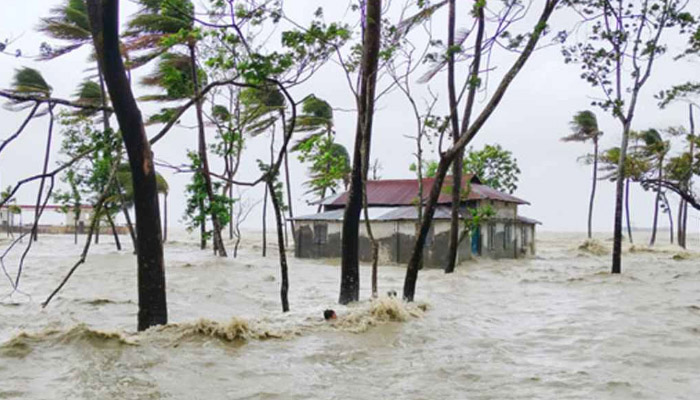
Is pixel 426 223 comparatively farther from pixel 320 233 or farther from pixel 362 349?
pixel 320 233

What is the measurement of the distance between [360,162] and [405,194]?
19.7m

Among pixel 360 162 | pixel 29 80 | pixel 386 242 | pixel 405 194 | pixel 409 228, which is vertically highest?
pixel 29 80

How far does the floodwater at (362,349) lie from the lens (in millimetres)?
5418

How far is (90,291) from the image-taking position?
13805mm

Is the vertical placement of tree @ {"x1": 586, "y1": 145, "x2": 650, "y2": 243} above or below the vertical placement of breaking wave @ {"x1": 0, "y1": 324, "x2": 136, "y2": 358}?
above

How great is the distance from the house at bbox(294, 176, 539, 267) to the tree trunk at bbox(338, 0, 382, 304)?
12656 mm

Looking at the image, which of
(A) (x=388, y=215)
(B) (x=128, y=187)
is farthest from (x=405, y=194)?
(B) (x=128, y=187)

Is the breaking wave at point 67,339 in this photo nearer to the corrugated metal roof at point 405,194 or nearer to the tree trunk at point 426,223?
the tree trunk at point 426,223

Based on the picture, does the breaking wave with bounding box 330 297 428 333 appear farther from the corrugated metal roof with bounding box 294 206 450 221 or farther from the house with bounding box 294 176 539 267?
the corrugated metal roof with bounding box 294 206 450 221

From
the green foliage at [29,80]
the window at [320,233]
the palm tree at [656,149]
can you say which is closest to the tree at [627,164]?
the palm tree at [656,149]

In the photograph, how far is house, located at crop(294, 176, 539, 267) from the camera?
80.5 feet

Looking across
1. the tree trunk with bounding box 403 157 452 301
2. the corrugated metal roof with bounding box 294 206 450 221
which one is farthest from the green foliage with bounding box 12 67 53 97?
the tree trunk with bounding box 403 157 452 301

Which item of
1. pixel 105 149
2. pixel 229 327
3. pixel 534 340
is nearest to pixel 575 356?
pixel 534 340

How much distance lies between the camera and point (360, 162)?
10.1 metres
